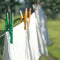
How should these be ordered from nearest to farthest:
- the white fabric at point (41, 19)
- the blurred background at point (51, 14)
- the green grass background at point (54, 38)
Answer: the white fabric at point (41, 19) < the blurred background at point (51, 14) < the green grass background at point (54, 38)

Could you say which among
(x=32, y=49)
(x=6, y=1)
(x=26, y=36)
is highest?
(x=6, y=1)

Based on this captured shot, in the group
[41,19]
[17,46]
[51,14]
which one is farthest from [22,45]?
[51,14]

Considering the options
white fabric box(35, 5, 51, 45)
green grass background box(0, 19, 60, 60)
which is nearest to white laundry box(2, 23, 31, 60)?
white fabric box(35, 5, 51, 45)

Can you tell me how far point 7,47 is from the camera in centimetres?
152

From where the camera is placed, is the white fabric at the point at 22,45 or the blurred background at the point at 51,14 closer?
the white fabric at the point at 22,45

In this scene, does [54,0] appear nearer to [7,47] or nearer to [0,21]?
[0,21]

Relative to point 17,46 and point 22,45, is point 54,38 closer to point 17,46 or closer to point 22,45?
point 22,45

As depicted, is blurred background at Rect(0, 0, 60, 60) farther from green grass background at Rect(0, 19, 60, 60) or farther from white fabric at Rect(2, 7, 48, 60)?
white fabric at Rect(2, 7, 48, 60)

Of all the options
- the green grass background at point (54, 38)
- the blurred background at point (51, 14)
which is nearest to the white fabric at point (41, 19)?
the blurred background at point (51, 14)

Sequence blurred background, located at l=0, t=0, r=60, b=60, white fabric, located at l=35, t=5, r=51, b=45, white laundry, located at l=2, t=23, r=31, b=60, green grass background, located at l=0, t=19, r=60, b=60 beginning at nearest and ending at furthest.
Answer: white laundry, located at l=2, t=23, r=31, b=60
white fabric, located at l=35, t=5, r=51, b=45
blurred background, located at l=0, t=0, r=60, b=60
green grass background, located at l=0, t=19, r=60, b=60

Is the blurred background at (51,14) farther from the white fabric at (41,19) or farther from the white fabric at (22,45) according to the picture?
the white fabric at (22,45)

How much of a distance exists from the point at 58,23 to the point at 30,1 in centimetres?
91

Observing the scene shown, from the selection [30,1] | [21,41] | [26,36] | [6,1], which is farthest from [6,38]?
[30,1]

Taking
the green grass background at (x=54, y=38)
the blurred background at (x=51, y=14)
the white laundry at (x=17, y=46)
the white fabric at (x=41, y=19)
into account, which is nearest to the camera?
the white laundry at (x=17, y=46)
